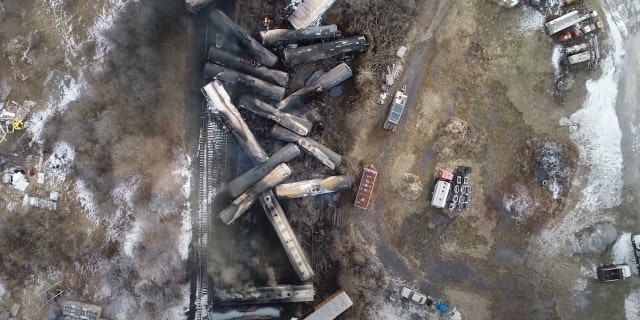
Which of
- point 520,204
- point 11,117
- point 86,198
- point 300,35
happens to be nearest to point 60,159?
point 86,198

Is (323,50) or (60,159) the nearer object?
(323,50)

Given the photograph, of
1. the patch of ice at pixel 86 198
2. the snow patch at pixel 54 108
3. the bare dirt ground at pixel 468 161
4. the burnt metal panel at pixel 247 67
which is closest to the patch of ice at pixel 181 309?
the patch of ice at pixel 86 198

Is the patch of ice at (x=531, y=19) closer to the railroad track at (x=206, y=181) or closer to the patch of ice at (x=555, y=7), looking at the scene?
the patch of ice at (x=555, y=7)

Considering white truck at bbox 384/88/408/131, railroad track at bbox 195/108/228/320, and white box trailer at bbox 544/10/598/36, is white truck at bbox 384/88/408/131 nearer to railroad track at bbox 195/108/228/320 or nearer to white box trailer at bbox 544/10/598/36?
white box trailer at bbox 544/10/598/36

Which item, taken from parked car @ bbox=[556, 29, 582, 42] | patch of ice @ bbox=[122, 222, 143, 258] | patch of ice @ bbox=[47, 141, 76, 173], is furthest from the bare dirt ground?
patch of ice @ bbox=[47, 141, 76, 173]

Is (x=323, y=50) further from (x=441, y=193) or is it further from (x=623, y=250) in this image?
(x=623, y=250)
